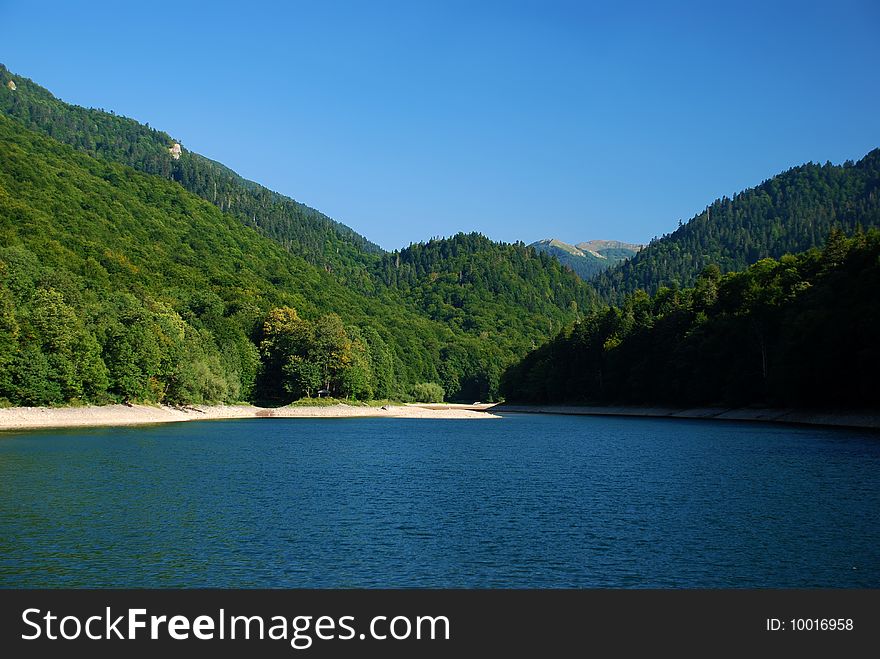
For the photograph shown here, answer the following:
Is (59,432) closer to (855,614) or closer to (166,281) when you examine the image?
(855,614)

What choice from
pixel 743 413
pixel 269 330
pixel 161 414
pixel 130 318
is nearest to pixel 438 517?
pixel 161 414

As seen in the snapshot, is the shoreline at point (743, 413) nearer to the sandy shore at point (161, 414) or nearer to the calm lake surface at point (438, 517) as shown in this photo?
the calm lake surface at point (438, 517)

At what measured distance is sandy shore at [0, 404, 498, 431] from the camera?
82.2 m

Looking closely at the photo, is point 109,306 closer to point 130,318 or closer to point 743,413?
point 130,318

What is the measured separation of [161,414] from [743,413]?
73591 mm

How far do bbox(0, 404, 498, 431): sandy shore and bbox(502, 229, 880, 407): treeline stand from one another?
26.0m

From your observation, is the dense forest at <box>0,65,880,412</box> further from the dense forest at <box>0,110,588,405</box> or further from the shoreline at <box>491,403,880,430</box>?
the shoreline at <box>491,403,880,430</box>

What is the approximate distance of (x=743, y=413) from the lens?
105562 millimetres

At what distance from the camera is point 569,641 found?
18.8 metres

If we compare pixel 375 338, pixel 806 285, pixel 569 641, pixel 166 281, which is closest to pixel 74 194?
pixel 166 281

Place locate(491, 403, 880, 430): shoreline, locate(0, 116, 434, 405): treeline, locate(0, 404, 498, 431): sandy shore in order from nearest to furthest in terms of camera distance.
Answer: locate(491, 403, 880, 430): shoreline → locate(0, 404, 498, 431): sandy shore → locate(0, 116, 434, 405): treeline

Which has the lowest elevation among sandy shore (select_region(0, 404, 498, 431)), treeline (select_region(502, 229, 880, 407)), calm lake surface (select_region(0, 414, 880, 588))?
calm lake surface (select_region(0, 414, 880, 588))

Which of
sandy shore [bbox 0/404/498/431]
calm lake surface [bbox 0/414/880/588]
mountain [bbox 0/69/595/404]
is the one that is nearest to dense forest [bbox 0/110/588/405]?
mountain [bbox 0/69/595/404]

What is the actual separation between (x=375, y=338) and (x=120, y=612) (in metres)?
171
